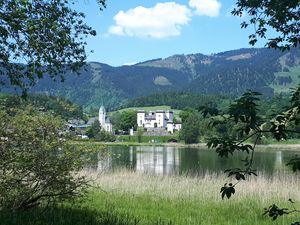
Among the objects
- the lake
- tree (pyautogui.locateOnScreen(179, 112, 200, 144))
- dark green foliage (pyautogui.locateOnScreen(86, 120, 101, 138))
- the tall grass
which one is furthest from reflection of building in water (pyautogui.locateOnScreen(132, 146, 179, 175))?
tree (pyautogui.locateOnScreen(179, 112, 200, 144))

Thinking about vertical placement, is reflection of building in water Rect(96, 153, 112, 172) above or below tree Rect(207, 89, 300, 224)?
below

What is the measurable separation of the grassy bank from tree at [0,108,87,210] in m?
0.52

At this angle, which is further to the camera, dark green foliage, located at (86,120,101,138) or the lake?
dark green foliage, located at (86,120,101,138)

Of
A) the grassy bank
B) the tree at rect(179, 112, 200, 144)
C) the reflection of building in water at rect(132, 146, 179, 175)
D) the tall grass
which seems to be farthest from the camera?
the tree at rect(179, 112, 200, 144)

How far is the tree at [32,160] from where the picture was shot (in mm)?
8422

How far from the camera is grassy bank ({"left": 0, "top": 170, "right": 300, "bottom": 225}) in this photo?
8852 millimetres

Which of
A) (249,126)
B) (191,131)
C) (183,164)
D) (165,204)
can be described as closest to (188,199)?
(165,204)

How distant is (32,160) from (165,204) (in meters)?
6.13

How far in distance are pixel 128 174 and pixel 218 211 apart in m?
7.99

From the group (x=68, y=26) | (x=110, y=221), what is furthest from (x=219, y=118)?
(x=110, y=221)

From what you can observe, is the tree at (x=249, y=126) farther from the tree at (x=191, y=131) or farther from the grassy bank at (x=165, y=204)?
the tree at (x=191, y=131)

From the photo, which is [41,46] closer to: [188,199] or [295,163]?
[295,163]

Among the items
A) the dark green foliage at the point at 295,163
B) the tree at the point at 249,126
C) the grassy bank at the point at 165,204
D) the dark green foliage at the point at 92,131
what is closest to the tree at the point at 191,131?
the dark green foliage at the point at 92,131

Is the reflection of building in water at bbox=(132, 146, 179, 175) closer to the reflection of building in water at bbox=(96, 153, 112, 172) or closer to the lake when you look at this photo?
the lake
